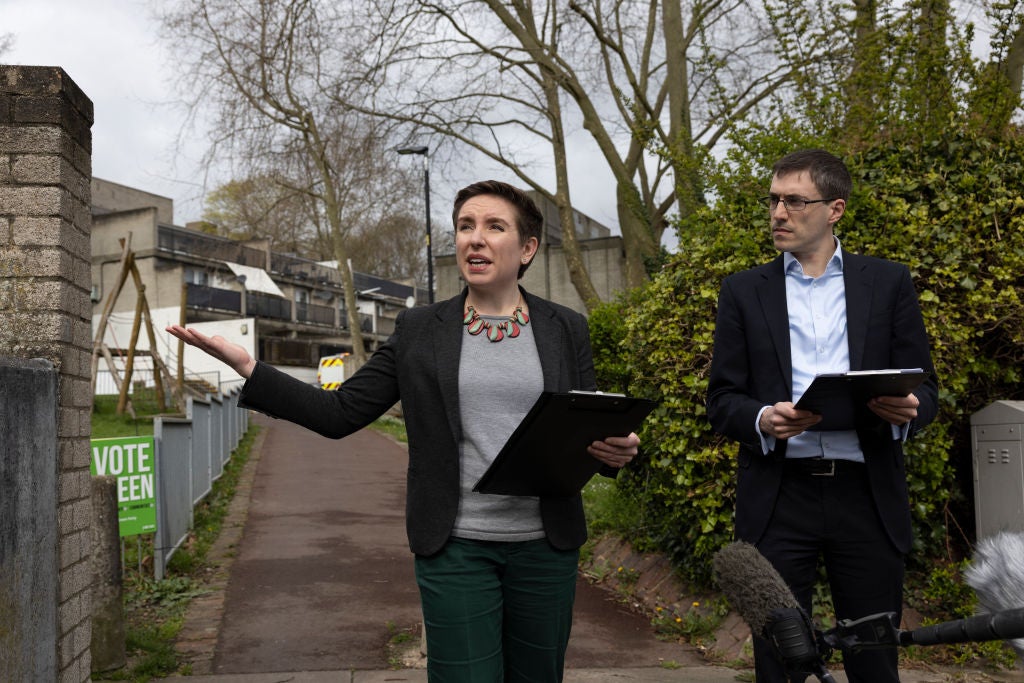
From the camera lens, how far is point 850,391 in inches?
102

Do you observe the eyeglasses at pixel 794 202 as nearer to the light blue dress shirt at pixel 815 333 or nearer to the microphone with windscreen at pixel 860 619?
the light blue dress shirt at pixel 815 333

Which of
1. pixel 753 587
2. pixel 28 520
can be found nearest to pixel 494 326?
pixel 753 587

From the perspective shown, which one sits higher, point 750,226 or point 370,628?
point 750,226

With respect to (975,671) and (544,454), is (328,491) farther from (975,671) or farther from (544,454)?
(544,454)

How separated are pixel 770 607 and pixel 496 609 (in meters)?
1.39

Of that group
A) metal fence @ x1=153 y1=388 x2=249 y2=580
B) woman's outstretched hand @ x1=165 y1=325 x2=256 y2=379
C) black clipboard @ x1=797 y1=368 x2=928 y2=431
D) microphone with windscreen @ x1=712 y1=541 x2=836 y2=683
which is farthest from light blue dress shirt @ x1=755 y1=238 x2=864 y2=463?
metal fence @ x1=153 y1=388 x2=249 y2=580

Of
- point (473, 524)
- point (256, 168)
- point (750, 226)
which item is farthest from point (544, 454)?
point (256, 168)

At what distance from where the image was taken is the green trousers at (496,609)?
2764 millimetres

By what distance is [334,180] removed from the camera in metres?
32.2

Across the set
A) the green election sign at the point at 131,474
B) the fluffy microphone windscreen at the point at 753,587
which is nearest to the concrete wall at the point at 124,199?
the green election sign at the point at 131,474

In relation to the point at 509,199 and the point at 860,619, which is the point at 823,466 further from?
the point at 860,619

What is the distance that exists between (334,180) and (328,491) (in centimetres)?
2016

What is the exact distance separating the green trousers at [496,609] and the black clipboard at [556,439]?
207mm

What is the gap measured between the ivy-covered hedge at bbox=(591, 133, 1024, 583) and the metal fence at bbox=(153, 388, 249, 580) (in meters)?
2.57
